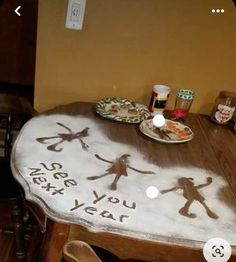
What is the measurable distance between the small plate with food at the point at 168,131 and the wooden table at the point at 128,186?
0.08ft

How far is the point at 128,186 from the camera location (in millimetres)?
1093

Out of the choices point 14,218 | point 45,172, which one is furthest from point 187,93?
point 14,218

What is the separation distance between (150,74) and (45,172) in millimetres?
899

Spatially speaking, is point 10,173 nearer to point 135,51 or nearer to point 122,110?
point 122,110

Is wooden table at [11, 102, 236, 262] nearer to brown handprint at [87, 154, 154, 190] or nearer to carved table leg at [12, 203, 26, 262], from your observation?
brown handprint at [87, 154, 154, 190]

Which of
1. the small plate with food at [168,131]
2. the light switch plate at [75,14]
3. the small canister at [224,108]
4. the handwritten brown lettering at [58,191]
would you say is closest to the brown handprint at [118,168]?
the handwritten brown lettering at [58,191]

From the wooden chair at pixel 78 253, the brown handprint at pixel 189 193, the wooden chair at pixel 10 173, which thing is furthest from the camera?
the wooden chair at pixel 10 173

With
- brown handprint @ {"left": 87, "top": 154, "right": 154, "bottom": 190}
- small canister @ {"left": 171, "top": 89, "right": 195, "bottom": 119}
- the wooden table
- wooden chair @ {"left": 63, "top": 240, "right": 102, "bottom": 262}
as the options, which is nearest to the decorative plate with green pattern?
the wooden table

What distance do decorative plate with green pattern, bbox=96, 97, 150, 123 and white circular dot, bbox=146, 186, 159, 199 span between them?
49 cm

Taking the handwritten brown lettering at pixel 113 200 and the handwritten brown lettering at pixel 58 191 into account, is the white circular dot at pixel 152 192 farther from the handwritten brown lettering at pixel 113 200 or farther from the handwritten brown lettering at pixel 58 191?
the handwritten brown lettering at pixel 58 191

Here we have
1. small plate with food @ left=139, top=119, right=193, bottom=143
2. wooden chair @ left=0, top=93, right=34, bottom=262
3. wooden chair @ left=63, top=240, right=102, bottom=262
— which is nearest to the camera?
wooden chair @ left=63, top=240, right=102, bottom=262

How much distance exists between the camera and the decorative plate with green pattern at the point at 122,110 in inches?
60.8

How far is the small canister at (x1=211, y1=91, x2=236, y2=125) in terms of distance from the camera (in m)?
1.62

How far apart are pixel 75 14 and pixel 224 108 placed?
2.68 ft
